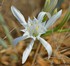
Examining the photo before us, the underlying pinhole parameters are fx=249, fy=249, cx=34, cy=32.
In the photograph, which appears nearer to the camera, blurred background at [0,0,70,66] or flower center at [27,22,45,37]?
flower center at [27,22,45,37]

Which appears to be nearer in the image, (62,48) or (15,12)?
(15,12)

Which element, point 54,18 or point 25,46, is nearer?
point 54,18

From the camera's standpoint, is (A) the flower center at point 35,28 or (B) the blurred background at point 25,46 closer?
(A) the flower center at point 35,28

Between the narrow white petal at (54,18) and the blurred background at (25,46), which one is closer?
the narrow white petal at (54,18)

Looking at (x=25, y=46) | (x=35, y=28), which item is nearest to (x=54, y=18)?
(x=35, y=28)

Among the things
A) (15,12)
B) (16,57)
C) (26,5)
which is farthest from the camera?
(26,5)

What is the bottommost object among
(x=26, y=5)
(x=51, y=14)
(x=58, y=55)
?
(x=58, y=55)

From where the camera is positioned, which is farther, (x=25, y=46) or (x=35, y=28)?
(x=25, y=46)

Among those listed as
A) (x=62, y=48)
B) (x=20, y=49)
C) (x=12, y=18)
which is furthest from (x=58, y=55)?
(x=12, y=18)

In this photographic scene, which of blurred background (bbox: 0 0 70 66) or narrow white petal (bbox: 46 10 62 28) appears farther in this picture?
blurred background (bbox: 0 0 70 66)

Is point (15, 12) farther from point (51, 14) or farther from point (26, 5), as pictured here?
point (26, 5)

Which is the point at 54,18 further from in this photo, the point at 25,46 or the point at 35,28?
the point at 25,46
